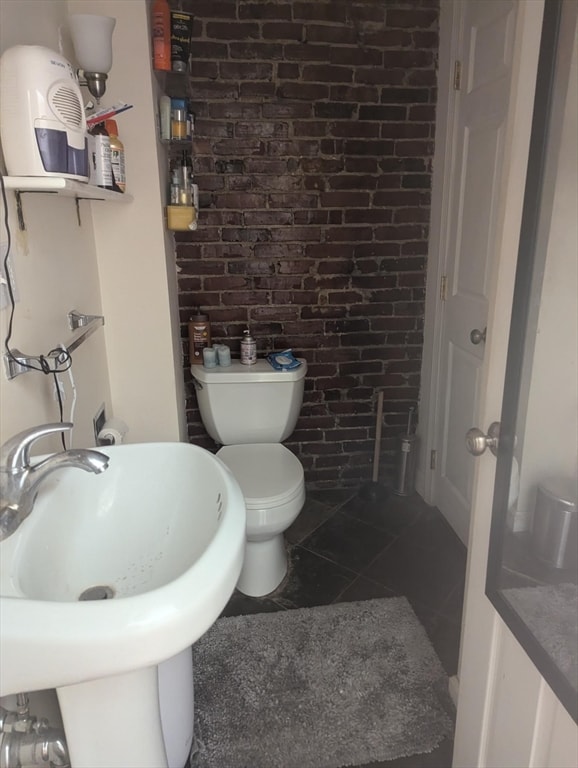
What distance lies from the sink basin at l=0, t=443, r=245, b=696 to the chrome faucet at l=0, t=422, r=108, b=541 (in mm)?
35

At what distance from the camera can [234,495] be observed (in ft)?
3.05

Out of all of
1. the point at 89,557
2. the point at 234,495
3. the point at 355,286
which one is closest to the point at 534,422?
the point at 234,495

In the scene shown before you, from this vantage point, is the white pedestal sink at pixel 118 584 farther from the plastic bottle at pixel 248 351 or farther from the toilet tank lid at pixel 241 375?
the plastic bottle at pixel 248 351

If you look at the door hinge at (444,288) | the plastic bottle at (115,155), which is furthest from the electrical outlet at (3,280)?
the door hinge at (444,288)

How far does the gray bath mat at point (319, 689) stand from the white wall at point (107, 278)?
75 centimetres

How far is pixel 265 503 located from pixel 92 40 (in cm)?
139

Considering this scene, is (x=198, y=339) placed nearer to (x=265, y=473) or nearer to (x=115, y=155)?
(x=265, y=473)

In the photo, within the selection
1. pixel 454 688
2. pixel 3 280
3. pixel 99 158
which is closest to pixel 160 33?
pixel 99 158

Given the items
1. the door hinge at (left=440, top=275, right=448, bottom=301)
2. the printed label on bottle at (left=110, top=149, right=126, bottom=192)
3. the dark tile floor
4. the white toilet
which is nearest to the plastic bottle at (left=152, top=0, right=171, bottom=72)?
the printed label on bottle at (left=110, top=149, right=126, bottom=192)

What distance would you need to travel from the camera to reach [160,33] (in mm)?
1557

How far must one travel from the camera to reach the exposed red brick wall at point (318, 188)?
210 cm

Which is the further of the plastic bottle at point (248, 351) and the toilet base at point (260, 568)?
the plastic bottle at point (248, 351)

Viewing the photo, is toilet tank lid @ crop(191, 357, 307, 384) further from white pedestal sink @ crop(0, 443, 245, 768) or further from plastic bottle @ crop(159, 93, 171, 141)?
white pedestal sink @ crop(0, 443, 245, 768)

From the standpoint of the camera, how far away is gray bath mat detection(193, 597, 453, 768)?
4.68 feet
